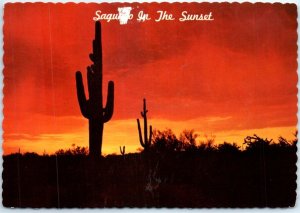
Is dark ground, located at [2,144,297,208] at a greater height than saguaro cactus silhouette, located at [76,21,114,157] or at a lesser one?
lesser

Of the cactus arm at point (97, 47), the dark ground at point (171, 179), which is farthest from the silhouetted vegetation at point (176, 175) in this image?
the cactus arm at point (97, 47)

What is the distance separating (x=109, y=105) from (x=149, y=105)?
0.21 meters

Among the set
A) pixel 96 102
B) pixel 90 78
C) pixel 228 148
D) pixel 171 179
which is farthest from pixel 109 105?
pixel 228 148

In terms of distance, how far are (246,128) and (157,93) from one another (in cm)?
50

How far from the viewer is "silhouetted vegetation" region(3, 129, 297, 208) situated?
262 centimetres

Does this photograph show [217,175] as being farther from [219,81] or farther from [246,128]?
[219,81]

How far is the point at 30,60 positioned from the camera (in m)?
2.64

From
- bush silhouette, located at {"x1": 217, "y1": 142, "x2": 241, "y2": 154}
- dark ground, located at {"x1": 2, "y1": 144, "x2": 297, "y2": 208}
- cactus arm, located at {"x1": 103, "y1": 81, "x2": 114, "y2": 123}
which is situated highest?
cactus arm, located at {"x1": 103, "y1": 81, "x2": 114, "y2": 123}

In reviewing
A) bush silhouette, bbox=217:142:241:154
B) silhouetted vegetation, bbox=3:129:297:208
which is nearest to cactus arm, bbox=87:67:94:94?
silhouetted vegetation, bbox=3:129:297:208

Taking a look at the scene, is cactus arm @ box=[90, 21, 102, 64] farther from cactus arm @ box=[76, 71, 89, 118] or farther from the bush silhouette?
the bush silhouette

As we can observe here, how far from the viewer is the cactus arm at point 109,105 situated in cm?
263

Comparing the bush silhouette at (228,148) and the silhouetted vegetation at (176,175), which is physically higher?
the bush silhouette at (228,148)

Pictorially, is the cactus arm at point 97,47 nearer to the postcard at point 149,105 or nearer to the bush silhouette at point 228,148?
the postcard at point 149,105

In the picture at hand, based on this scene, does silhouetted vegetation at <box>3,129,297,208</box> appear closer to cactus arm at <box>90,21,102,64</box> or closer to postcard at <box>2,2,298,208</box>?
postcard at <box>2,2,298,208</box>
